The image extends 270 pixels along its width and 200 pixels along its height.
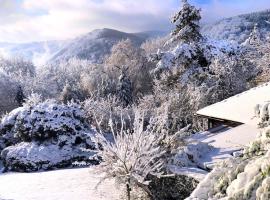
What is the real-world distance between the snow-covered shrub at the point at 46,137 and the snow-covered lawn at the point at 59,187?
249cm

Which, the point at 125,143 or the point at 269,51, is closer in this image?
the point at 125,143

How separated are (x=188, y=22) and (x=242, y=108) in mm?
20388

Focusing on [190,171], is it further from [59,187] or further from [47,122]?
[47,122]

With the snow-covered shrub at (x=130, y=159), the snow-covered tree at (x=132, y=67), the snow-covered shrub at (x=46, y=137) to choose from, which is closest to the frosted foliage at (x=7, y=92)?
the snow-covered tree at (x=132, y=67)

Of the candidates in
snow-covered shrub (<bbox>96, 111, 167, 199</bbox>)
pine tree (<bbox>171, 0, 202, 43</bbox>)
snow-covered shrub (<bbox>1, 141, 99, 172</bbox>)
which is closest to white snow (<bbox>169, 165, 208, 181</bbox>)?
snow-covered shrub (<bbox>96, 111, 167, 199</bbox>)

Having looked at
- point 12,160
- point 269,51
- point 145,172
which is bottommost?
point 12,160

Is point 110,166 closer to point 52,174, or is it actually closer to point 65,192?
point 65,192

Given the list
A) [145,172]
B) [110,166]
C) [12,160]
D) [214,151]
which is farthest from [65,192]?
→ [12,160]

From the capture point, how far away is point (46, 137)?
2098 cm

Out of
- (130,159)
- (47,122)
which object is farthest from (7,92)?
(130,159)

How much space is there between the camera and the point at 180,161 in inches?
486

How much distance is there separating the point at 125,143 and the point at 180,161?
5.47ft

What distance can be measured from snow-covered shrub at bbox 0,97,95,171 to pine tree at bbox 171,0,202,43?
555 inches

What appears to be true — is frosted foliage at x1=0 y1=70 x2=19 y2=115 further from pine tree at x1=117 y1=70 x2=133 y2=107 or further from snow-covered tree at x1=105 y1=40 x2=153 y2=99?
snow-covered tree at x1=105 y1=40 x2=153 y2=99
